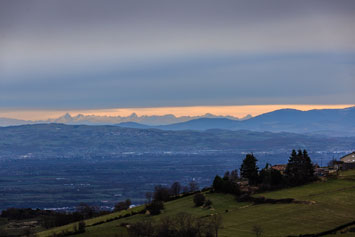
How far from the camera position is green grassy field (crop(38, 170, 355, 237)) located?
183 feet

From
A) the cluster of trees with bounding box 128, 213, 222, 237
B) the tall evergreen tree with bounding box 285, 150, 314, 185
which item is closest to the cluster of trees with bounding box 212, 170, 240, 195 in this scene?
the tall evergreen tree with bounding box 285, 150, 314, 185

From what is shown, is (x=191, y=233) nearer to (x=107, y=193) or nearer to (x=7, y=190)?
(x=107, y=193)

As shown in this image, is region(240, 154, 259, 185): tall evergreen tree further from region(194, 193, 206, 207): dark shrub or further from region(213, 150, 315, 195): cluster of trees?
region(194, 193, 206, 207): dark shrub

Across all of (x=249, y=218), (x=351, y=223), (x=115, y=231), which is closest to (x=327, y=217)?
(x=351, y=223)

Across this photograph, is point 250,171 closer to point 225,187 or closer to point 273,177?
point 273,177

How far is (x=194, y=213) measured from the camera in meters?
69.3

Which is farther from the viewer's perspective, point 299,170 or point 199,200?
point 299,170

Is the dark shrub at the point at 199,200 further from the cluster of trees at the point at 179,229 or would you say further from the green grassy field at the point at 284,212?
the cluster of trees at the point at 179,229

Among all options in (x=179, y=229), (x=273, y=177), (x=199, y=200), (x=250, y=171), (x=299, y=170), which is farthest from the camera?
(x=250, y=171)

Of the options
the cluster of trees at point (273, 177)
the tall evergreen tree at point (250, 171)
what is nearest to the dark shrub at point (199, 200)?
the cluster of trees at point (273, 177)

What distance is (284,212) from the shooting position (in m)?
62.4

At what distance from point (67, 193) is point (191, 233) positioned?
135m

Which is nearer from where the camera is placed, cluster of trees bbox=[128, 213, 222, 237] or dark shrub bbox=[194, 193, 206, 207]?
cluster of trees bbox=[128, 213, 222, 237]

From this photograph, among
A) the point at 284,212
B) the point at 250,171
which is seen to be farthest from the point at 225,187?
the point at 284,212
